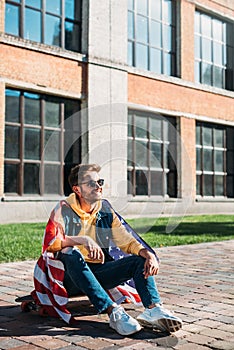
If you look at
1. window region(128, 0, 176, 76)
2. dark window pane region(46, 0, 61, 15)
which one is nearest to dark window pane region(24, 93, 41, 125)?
dark window pane region(46, 0, 61, 15)

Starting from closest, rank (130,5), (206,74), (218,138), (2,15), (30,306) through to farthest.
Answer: (30,306)
(2,15)
(130,5)
(206,74)
(218,138)

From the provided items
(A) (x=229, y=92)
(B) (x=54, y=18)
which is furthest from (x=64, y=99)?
(A) (x=229, y=92)

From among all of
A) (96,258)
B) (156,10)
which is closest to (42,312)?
(96,258)

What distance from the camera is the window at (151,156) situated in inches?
822

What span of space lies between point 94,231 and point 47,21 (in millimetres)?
14764

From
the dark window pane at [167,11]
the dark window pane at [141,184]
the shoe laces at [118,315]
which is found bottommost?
the shoe laces at [118,315]

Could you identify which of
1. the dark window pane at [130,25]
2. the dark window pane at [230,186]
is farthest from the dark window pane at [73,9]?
the dark window pane at [230,186]

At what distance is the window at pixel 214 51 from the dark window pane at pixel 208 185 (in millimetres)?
4282

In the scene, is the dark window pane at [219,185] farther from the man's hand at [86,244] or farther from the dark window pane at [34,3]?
the man's hand at [86,244]

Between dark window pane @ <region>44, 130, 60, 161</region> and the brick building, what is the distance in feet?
0.15

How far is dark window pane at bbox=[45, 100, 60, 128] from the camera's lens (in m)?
18.0

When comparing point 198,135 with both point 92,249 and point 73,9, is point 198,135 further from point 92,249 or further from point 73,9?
point 92,249

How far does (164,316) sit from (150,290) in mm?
290

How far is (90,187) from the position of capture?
4.39 metres
